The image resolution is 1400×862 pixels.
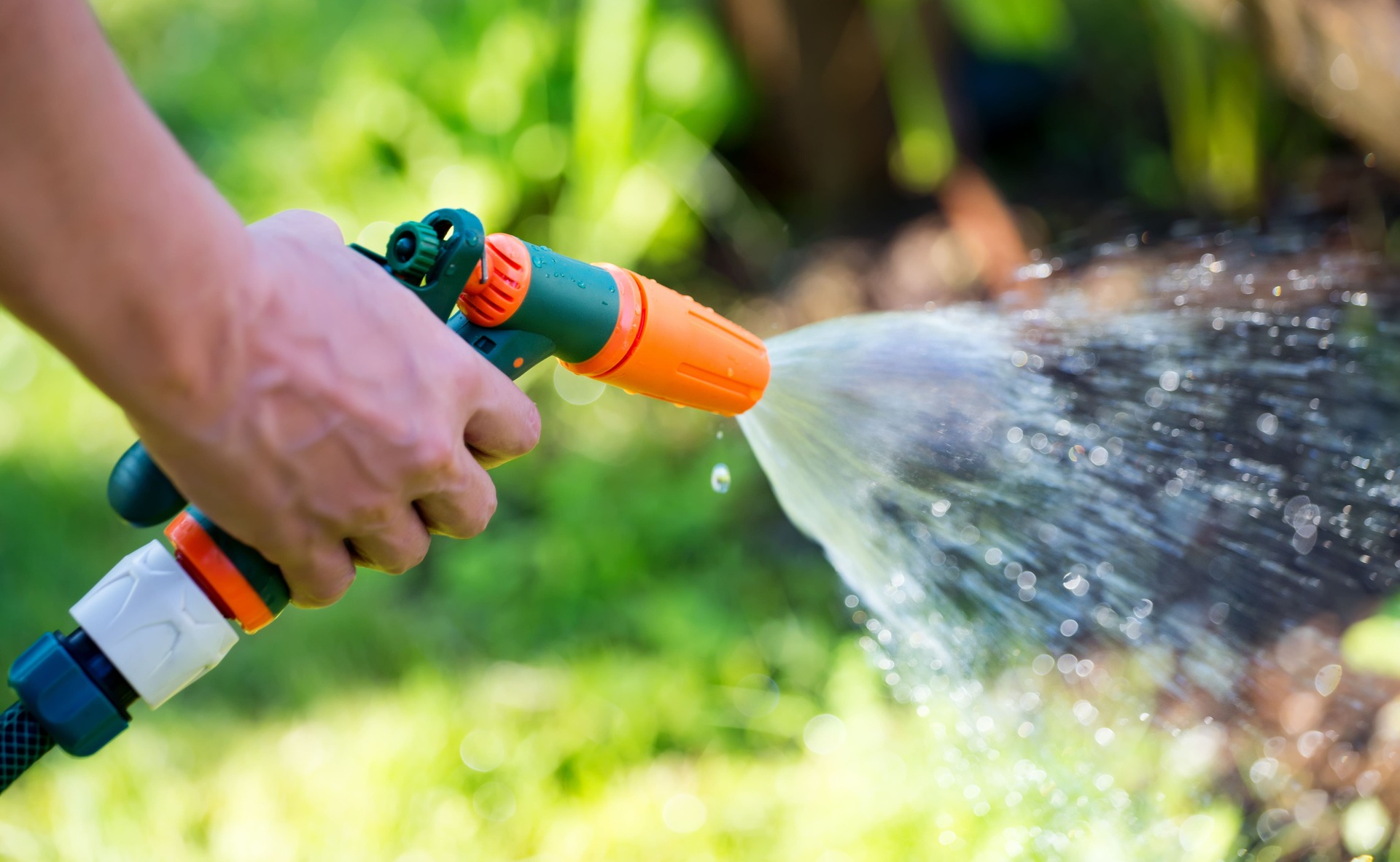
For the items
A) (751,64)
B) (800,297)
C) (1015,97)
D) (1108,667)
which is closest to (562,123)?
(751,64)

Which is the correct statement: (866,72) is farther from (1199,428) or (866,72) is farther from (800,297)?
(1199,428)

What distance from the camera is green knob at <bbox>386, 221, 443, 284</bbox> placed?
41.9 inches

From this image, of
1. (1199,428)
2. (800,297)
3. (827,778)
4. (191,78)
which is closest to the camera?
(827,778)

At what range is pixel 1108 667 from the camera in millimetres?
1873

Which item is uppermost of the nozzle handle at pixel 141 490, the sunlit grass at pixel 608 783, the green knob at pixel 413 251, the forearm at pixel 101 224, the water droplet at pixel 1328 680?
the forearm at pixel 101 224

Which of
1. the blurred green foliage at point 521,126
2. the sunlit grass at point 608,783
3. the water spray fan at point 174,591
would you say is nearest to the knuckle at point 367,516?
the water spray fan at point 174,591

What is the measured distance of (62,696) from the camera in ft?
3.42

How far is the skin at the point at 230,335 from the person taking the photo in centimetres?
81

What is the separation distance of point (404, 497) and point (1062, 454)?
137cm

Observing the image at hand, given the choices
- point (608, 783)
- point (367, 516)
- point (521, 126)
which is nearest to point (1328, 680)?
point (608, 783)

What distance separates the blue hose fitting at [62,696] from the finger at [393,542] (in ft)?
0.96

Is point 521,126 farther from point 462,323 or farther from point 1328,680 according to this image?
point 1328,680

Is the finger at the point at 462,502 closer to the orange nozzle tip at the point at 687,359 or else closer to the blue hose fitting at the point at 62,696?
the orange nozzle tip at the point at 687,359

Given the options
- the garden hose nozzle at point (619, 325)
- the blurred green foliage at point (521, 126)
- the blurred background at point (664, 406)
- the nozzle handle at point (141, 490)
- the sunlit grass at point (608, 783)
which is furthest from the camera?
the blurred green foliage at point (521, 126)
